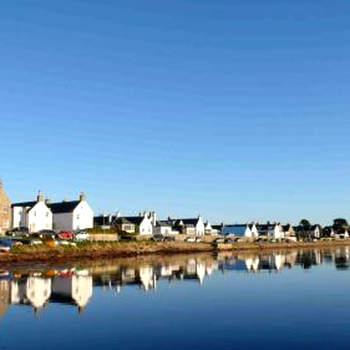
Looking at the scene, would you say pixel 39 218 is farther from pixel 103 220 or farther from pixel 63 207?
pixel 103 220

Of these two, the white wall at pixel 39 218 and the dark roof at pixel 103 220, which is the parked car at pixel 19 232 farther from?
the dark roof at pixel 103 220

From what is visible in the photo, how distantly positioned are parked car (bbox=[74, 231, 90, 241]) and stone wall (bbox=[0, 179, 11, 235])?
13.8 meters

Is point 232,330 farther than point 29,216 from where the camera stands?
No

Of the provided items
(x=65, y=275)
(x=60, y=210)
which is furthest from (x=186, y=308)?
(x=60, y=210)

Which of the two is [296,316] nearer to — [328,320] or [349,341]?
[328,320]

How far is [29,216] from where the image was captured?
4427 inches

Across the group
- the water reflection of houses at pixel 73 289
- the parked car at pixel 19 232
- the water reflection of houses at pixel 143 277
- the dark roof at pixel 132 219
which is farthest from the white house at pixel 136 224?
the water reflection of houses at pixel 73 289

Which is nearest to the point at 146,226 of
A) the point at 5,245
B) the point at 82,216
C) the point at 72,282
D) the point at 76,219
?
the point at 82,216

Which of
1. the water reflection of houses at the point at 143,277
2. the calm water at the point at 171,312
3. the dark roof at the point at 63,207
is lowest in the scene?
the calm water at the point at 171,312

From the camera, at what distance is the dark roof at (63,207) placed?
120438 mm

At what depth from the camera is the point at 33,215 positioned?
4469 inches

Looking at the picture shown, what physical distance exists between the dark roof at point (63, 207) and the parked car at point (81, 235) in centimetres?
1345

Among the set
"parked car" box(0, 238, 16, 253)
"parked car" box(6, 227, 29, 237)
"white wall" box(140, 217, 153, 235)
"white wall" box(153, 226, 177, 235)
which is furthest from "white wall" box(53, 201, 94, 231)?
"white wall" box(153, 226, 177, 235)

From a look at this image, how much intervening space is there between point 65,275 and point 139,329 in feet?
106
